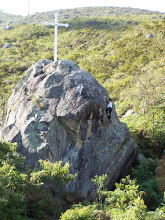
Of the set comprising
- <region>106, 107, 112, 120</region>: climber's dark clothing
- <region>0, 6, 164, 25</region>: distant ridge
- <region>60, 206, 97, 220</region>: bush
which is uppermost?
<region>0, 6, 164, 25</region>: distant ridge

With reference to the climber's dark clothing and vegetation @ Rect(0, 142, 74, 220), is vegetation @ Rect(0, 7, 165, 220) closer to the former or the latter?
vegetation @ Rect(0, 142, 74, 220)

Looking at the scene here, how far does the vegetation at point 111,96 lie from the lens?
7191 mm

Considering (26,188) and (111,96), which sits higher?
(26,188)

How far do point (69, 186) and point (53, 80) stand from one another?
5.34 metres

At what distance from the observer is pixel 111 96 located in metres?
22.4

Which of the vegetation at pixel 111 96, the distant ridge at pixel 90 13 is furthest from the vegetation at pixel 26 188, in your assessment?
the distant ridge at pixel 90 13

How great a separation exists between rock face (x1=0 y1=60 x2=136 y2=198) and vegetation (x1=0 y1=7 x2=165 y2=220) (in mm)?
1046

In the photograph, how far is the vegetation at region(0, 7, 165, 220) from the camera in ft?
23.6

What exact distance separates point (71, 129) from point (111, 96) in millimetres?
12402

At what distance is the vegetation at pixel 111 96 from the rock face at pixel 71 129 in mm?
1046

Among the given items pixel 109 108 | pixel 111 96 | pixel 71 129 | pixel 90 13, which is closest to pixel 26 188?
pixel 71 129

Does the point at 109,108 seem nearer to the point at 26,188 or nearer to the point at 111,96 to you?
the point at 26,188

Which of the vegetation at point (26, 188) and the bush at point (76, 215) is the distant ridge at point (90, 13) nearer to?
the vegetation at point (26, 188)

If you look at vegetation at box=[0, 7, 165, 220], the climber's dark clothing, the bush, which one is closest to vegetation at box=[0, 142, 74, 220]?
vegetation at box=[0, 7, 165, 220]
